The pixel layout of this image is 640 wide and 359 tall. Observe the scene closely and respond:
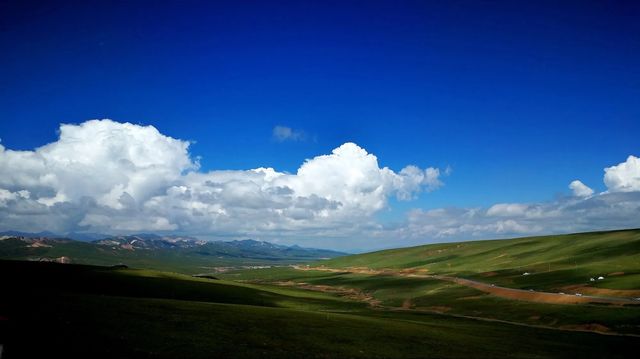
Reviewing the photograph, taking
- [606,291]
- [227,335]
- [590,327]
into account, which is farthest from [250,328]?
[606,291]

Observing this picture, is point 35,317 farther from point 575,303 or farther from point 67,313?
point 575,303

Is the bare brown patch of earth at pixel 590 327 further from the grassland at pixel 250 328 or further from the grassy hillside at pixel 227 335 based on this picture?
the grassy hillside at pixel 227 335

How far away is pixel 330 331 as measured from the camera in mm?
60531

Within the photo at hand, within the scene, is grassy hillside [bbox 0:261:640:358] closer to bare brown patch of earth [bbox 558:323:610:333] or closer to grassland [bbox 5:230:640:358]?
grassland [bbox 5:230:640:358]

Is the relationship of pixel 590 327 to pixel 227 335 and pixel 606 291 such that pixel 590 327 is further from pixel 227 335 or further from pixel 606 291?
pixel 227 335

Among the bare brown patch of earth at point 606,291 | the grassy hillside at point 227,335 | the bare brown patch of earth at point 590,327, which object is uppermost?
the grassy hillside at point 227,335

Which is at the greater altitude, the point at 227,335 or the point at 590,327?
the point at 227,335

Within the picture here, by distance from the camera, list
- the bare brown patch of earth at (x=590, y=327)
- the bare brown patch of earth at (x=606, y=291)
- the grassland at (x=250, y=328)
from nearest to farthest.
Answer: the grassland at (x=250, y=328)
the bare brown patch of earth at (x=590, y=327)
the bare brown patch of earth at (x=606, y=291)

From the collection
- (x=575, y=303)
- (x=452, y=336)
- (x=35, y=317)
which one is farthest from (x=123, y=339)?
(x=575, y=303)

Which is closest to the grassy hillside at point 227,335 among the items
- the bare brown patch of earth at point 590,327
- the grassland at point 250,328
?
the grassland at point 250,328

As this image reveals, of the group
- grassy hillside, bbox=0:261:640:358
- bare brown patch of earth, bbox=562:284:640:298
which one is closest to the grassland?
grassy hillside, bbox=0:261:640:358

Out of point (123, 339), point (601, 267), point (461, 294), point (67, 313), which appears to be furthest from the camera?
point (601, 267)

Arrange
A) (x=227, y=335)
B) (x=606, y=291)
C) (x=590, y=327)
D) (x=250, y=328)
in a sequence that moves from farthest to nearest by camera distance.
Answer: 1. (x=606, y=291)
2. (x=590, y=327)
3. (x=250, y=328)
4. (x=227, y=335)

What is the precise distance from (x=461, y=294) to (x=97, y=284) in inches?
4377
